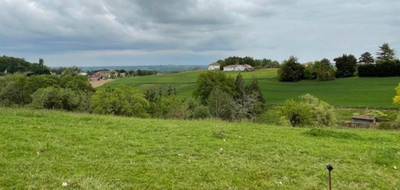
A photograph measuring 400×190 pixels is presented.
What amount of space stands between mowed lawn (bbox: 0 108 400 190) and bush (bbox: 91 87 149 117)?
52.5 meters

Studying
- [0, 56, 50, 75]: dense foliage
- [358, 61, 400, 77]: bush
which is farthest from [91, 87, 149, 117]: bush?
[358, 61, 400, 77]: bush

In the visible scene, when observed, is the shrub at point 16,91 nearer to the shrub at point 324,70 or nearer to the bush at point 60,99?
the bush at point 60,99

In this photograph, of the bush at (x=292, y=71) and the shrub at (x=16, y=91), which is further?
the bush at (x=292, y=71)

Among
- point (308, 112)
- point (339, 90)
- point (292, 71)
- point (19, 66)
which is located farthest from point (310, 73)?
Result: point (19, 66)

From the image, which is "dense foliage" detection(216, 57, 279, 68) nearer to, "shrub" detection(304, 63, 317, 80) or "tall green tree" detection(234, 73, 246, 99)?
"shrub" detection(304, 63, 317, 80)

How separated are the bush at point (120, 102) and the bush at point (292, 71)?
53647mm

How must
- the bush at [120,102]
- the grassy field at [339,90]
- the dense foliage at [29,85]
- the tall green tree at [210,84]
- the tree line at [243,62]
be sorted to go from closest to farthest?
the bush at [120,102]
the dense foliage at [29,85]
the grassy field at [339,90]
the tall green tree at [210,84]
the tree line at [243,62]

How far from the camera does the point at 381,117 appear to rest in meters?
66.0

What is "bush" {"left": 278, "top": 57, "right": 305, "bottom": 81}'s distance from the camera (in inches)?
4377

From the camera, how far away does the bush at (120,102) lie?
64.2 m

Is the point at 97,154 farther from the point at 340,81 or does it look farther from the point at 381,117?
the point at 340,81

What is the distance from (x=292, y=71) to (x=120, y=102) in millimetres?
58618

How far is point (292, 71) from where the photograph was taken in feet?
366

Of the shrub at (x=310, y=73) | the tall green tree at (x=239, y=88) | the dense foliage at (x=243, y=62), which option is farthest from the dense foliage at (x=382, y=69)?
the dense foliage at (x=243, y=62)
